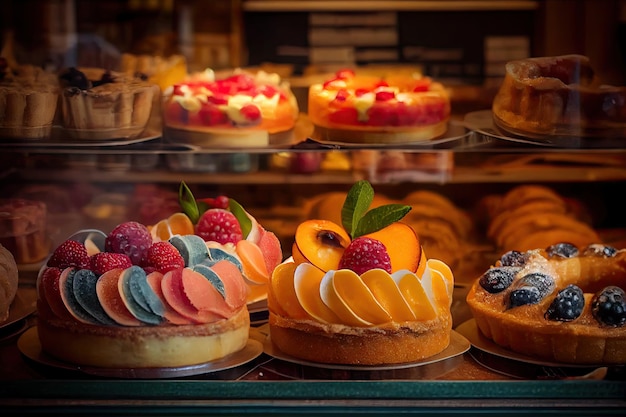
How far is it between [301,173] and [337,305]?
1312mm

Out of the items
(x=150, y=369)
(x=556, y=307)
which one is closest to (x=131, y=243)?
(x=150, y=369)

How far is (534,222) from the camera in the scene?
324cm

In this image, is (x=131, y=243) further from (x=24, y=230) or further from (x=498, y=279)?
(x=498, y=279)

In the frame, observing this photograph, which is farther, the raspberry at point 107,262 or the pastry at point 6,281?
the pastry at point 6,281

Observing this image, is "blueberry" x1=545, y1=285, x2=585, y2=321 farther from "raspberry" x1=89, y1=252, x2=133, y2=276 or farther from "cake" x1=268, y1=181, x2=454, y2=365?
"raspberry" x1=89, y1=252, x2=133, y2=276

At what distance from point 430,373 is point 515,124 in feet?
2.51

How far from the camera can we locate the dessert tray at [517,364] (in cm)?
221

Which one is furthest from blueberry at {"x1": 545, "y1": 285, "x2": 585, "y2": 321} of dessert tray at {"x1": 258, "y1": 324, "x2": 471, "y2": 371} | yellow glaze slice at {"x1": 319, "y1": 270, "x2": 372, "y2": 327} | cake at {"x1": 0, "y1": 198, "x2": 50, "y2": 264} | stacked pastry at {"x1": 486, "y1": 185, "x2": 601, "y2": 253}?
cake at {"x1": 0, "y1": 198, "x2": 50, "y2": 264}

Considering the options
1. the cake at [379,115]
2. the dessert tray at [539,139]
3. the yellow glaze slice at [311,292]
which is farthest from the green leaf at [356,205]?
the dessert tray at [539,139]

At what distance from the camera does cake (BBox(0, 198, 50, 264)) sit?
2.78 m

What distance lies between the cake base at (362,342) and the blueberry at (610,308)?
0.38 metres

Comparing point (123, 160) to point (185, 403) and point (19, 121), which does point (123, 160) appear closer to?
point (19, 121)

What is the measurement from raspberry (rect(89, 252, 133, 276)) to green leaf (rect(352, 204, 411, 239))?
1.94 ft

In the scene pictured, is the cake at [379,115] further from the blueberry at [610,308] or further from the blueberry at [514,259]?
the blueberry at [610,308]
